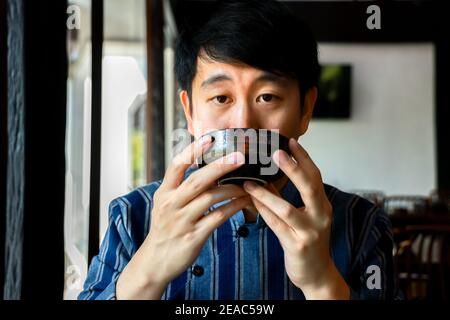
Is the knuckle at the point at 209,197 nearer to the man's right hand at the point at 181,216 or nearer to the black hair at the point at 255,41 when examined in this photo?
the man's right hand at the point at 181,216

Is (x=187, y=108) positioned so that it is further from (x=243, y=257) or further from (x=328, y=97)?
(x=328, y=97)

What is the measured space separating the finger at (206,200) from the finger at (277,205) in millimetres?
20

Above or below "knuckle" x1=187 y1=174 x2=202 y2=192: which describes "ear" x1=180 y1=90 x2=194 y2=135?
above

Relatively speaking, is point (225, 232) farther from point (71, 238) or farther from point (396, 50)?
point (396, 50)

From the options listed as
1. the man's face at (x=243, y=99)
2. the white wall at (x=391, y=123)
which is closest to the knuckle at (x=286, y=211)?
the man's face at (x=243, y=99)

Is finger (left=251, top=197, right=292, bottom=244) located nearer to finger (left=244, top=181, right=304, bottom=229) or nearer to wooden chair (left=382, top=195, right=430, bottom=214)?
finger (left=244, top=181, right=304, bottom=229)

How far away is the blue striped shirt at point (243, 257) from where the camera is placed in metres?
0.53

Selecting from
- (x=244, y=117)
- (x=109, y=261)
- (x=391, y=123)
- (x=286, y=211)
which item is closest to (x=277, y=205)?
(x=286, y=211)

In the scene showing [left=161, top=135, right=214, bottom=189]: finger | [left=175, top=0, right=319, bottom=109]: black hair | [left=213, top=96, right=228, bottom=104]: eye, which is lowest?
[left=161, top=135, right=214, bottom=189]: finger

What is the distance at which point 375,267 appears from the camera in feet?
1.79

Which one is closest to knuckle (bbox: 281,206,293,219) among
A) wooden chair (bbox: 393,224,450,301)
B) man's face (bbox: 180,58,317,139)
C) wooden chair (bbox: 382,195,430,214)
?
man's face (bbox: 180,58,317,139)

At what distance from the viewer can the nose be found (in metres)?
0.48

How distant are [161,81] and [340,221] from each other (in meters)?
0.32

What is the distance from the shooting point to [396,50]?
2.99m
